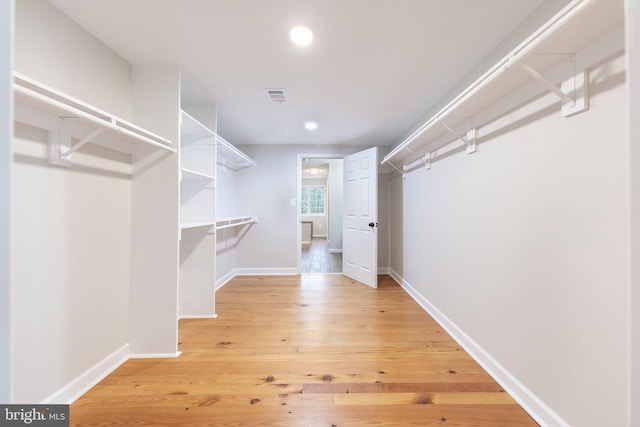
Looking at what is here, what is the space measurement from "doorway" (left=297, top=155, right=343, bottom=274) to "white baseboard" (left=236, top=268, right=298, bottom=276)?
0.49ft

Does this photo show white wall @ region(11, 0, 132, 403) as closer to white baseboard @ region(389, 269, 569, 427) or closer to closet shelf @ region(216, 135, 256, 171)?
closet shelf @ region(216, 135, 256, 171)

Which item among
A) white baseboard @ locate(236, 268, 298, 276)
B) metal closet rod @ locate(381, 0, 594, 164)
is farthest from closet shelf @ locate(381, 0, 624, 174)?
white baseboard @ locate(236, 268, 298, 276)

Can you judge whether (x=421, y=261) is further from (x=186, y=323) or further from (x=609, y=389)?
(x=186, y=323)

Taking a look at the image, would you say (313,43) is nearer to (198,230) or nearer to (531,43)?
(531,43)

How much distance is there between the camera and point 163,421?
52.0 inches

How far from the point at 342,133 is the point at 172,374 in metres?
3.17

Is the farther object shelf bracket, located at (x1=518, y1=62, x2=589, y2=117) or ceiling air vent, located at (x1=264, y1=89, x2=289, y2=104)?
ceiling air vent, located at (x1=264, y1=89, x2=289, y2=104)

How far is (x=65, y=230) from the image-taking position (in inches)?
54.6

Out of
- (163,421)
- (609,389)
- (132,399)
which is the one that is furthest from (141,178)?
(609,389)

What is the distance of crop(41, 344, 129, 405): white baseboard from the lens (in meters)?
1.36

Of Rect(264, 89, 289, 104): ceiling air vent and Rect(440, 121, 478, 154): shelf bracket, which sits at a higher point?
Rect(264, 89, 289, 104): ceiling air vent

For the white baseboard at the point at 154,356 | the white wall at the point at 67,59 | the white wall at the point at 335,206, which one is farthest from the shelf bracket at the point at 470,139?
the white wall at the point at 335,206

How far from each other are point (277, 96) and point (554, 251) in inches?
89.8

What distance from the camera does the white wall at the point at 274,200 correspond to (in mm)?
4234
